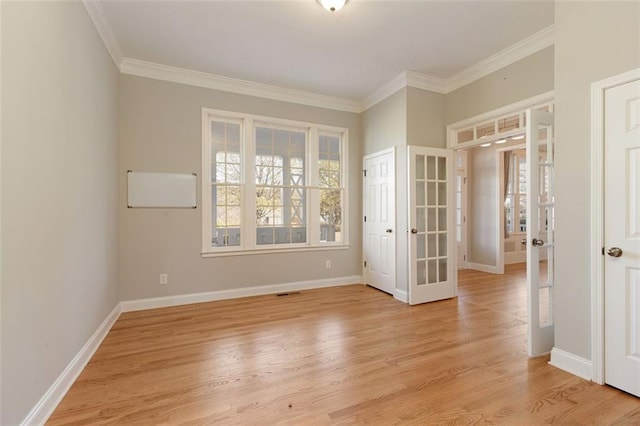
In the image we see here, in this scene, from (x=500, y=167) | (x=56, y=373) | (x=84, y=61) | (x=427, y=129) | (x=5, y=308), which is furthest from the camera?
(x=500, y=167)

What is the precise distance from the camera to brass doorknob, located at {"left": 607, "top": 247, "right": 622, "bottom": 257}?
191cm

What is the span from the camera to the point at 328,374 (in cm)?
215

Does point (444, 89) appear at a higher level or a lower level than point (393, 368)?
higher

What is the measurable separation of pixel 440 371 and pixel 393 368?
35 cm

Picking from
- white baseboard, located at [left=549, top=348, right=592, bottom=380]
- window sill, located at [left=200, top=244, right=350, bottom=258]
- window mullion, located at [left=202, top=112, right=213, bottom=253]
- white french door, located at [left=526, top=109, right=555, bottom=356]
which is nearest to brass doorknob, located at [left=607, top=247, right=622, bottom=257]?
white french door, located at [left=526, top=109, right=555, bottom=356]

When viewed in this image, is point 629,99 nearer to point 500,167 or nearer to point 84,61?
point 84,61

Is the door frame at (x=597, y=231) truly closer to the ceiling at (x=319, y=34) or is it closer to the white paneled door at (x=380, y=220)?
the ceiling at (x=319, y=34)

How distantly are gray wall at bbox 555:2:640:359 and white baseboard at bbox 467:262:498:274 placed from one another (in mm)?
3891

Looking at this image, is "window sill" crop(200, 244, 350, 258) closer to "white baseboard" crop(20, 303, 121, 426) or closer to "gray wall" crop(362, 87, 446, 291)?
"gray wall" crop(362, 87, 446, 291)

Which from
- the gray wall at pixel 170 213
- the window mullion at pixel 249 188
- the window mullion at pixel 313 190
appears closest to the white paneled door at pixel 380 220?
the window mullion at pixel 313 190

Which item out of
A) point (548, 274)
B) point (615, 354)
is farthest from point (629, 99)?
point (615, 354)

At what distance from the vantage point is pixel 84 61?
2389 mm

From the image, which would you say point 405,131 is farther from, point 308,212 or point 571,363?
point 571,363

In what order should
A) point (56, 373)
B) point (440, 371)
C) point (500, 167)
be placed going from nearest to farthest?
point (56, 373)
point (440, 371)
point (500, 167)
